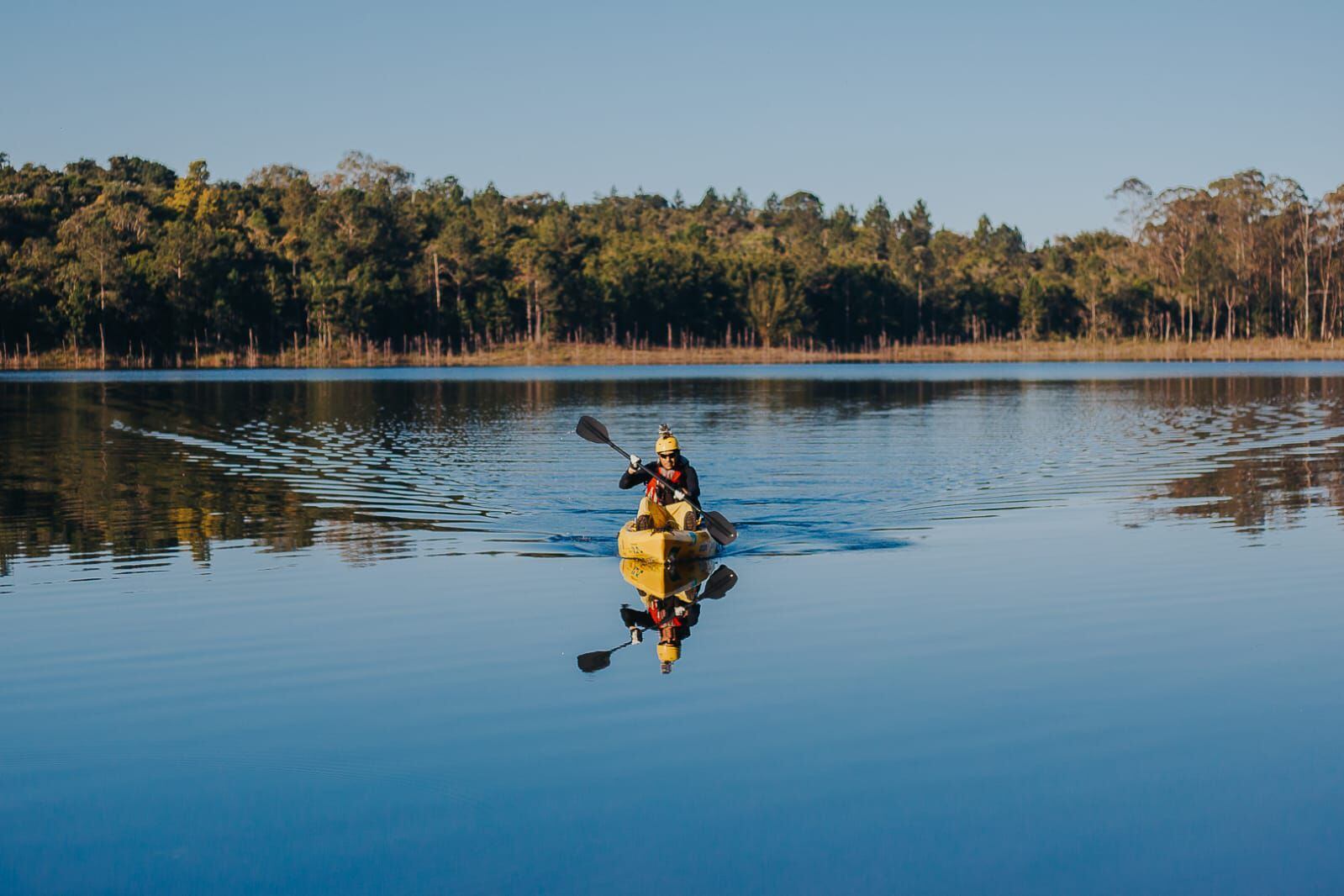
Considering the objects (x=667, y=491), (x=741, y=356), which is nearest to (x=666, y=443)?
(x=667, y=491)

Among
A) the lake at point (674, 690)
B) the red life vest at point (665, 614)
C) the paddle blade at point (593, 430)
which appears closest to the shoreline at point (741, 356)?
the lake at point (674, 690)

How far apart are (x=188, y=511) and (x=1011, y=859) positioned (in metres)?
17.8

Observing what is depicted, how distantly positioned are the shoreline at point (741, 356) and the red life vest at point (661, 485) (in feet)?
297

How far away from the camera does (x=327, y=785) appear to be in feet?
30.6

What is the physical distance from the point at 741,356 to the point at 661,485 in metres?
106

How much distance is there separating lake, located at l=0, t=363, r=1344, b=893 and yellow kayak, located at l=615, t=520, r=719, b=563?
0.57 metres

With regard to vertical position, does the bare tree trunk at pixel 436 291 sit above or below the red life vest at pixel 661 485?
above

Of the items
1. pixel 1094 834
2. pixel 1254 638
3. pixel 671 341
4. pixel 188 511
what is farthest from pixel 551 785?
pixel 671 341

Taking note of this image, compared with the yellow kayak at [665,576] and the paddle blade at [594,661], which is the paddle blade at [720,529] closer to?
the yellow kayak at [665,576]

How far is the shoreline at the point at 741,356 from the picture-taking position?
109 m

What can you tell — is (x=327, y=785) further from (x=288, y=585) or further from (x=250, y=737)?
A: (x=288, y=585)

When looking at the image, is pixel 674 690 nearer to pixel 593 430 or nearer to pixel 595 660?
pixel 595 660

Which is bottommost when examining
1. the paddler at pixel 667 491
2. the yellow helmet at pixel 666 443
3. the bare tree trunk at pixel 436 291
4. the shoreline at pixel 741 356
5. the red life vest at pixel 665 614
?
the red life vest at pixel 665 614

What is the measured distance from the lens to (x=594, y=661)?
12719mm
